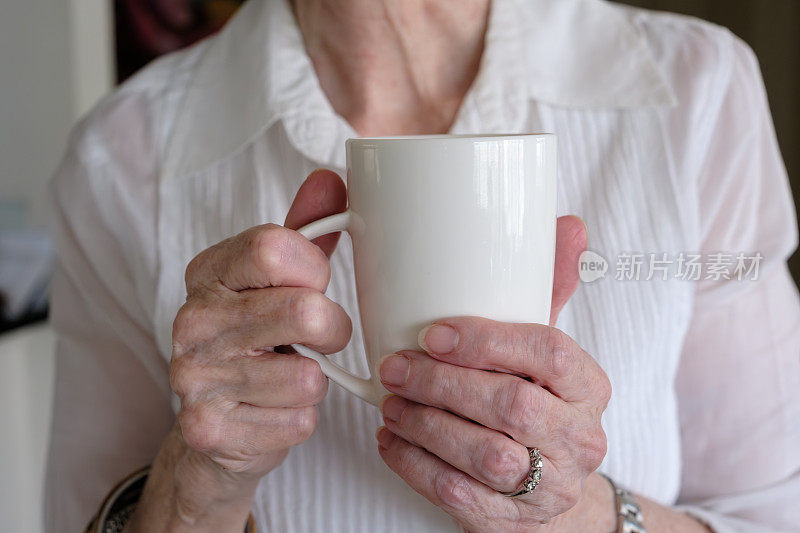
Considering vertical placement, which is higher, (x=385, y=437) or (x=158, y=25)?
(x=158, y=25)

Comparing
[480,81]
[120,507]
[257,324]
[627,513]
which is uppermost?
[480,81]

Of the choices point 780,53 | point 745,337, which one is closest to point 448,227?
point 745,337

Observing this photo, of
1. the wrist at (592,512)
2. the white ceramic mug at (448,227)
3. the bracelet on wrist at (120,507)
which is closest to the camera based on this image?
the white ceramic mug at (448,227)

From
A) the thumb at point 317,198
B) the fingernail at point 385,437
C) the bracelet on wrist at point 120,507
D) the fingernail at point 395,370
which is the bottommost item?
the bracelet on wrist at point 120,507

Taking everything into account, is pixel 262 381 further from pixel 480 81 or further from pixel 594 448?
pixel 480 81

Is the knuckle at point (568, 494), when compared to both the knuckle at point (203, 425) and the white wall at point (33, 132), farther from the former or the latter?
the white wall at point (33, 132)

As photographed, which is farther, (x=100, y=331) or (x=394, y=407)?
(x=100, y=331)

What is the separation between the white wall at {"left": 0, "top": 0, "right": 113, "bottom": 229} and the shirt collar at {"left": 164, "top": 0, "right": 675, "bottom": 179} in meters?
1.26

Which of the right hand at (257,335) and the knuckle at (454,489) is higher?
the right hand at (257,335)

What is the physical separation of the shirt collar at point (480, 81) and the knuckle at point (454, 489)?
36cm

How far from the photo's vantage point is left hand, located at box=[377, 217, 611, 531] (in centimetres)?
46

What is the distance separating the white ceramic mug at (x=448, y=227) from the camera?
0.45m

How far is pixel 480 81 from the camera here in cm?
75

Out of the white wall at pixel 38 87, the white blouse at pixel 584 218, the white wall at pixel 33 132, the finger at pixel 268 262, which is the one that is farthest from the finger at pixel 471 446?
the white wall at pixel 38 87
